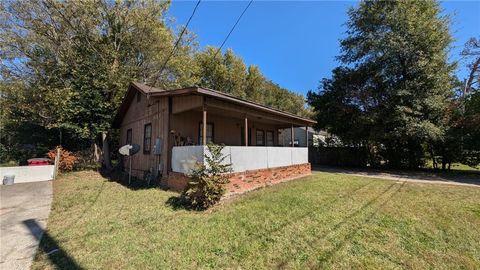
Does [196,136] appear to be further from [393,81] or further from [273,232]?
[393,81]

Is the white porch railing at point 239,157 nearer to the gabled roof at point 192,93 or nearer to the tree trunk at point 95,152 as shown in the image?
the gabled roof at point 192,93

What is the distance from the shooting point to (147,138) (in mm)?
11430

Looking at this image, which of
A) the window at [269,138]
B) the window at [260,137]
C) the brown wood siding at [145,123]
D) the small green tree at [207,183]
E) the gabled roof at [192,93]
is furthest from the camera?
the window at [269,138]

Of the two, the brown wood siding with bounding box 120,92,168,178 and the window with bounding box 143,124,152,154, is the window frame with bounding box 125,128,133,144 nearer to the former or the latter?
the brown wood siding with bounding box 120,92,168,178

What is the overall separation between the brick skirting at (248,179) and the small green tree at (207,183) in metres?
0.72

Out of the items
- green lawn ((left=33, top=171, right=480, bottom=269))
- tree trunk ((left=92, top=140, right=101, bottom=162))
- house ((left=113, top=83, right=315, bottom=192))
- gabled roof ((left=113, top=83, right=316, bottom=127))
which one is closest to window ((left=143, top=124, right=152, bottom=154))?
house ((left=113, top=83, right=315, bottom=192))

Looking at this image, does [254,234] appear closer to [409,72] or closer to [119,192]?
[119,192]

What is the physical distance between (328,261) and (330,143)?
18436 mm

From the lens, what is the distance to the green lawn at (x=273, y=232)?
153 inches

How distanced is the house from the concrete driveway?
3.66 metres

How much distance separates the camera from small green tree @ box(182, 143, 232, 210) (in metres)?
6.32

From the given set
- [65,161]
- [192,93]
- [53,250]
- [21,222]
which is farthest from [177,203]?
[65,161]

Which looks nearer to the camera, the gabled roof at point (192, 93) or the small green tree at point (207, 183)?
the small green tree at point (207, 183)

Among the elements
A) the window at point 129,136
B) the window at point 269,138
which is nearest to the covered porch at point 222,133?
the window at point 269,138
